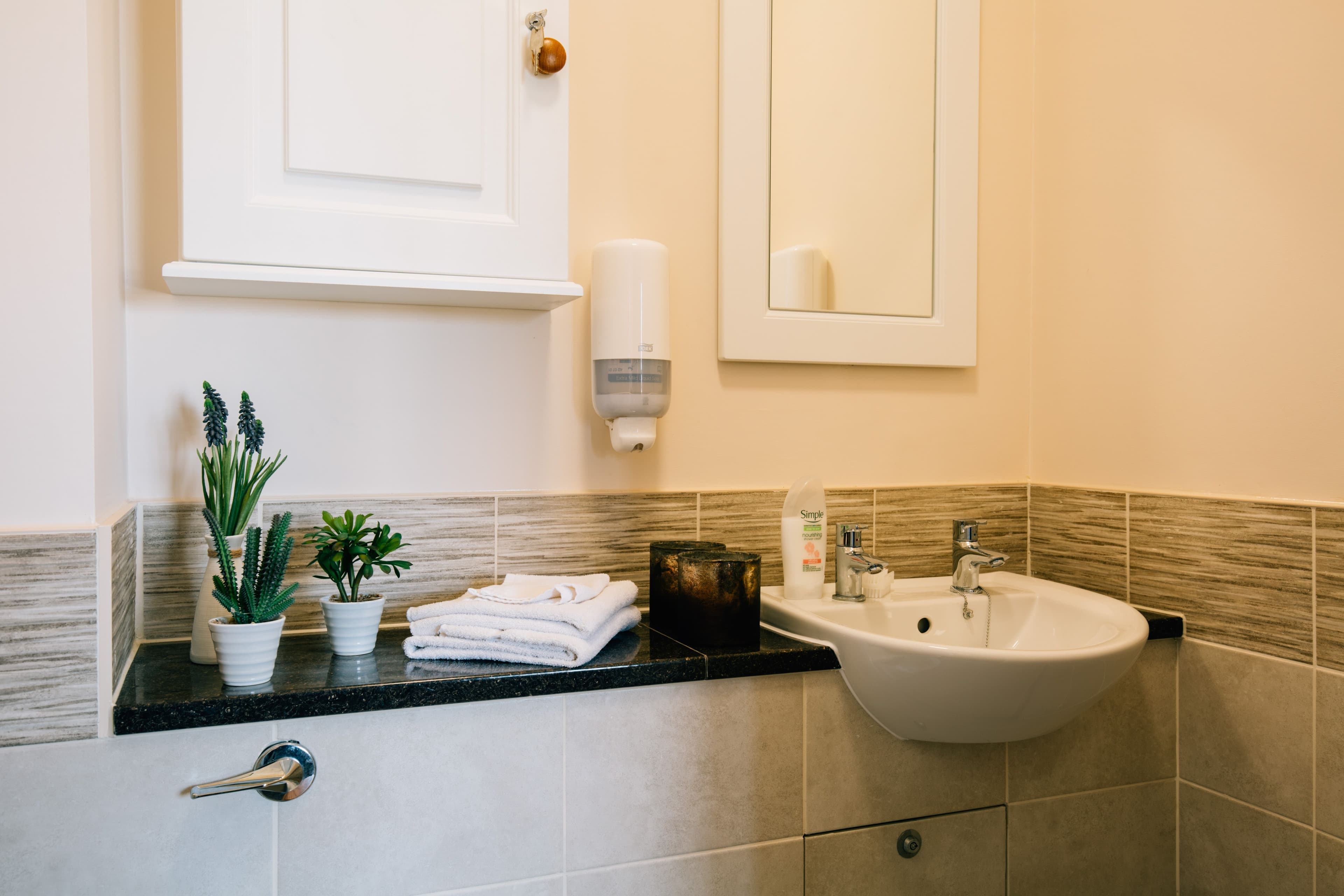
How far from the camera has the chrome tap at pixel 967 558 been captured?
1.46 meters

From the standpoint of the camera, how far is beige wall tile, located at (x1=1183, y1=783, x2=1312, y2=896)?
1296 millimetres

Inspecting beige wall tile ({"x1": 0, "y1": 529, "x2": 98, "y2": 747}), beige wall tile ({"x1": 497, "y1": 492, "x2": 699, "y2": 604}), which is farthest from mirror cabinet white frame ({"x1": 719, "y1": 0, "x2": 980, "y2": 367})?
beige wall tile ({"x1": 0, "y1": 529, "x2": 98, "y2": 747})

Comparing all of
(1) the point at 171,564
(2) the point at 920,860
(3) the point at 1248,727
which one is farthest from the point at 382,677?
(3) the point at 1248,727

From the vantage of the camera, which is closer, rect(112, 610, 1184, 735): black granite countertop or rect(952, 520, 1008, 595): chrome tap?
rect(112, 610, 1184, 735): black granite countertop

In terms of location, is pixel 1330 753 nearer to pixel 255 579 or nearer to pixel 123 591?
pixel 255 579

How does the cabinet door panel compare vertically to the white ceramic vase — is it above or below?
above

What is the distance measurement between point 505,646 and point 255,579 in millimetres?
310

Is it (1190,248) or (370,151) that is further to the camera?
(1190,248)

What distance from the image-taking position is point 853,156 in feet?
5.25

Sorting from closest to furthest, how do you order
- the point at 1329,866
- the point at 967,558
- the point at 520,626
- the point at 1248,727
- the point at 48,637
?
the point at 48,637, the point at 520,626, the point at 1329,866, the point at 1248,727, the point at 967,558

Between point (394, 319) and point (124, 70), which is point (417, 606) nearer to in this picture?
point (394, 319)

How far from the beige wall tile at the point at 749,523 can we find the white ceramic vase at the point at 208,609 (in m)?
0.71

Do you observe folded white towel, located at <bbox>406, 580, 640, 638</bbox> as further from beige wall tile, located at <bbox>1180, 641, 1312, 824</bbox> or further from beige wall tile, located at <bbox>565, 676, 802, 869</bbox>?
beige wall tile, located at <bbox>1180, 641, 1312, 824</bbox>

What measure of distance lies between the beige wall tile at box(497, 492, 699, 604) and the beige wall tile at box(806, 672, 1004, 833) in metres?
0.37
